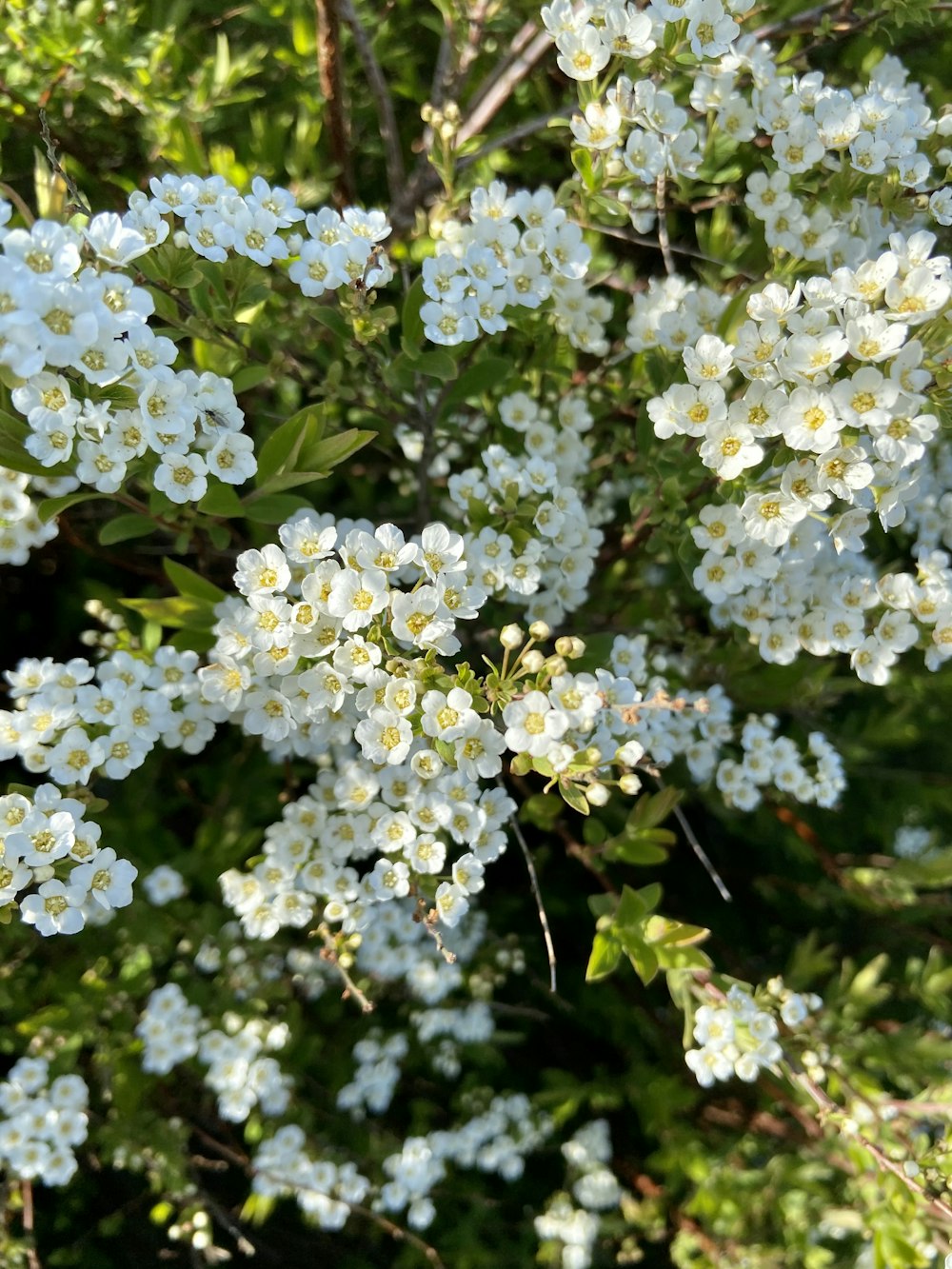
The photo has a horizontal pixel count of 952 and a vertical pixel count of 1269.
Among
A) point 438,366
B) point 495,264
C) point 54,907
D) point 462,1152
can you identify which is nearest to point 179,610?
point 54,907

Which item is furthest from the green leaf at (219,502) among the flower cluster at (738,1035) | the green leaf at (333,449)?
the flower cluster at (738,1035)

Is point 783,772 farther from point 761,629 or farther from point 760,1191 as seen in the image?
point 760,1191

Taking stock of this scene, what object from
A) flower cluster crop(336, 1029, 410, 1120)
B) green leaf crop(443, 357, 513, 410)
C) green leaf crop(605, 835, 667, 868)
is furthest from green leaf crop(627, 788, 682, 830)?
flower cluster crop(336, 1029, 410, 1120)

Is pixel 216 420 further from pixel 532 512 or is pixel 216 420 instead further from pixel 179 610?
pixel 532 512

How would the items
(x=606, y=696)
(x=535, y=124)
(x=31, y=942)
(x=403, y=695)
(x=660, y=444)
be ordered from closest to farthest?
(x=403, y=695) < (x=606, y=696) < (x=660, y=444) < (x=535, y=124) < (x=31, y=942)

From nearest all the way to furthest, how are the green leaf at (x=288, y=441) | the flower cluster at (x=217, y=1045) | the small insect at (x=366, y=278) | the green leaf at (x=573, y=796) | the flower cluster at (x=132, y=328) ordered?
the flower cluster at (x=132, y=328)
the green leaf at (x=573, y=796)
the small insect at (x=366, y=278)
the green leaf at (x=288, y=441)
the flower cluster at (x=217, y=1045)

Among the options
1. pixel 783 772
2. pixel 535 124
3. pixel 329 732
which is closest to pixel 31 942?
pixel 329 732

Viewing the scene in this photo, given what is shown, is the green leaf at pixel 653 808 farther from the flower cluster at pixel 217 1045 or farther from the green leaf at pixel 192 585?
the flower cluster at pixel 217 1045
